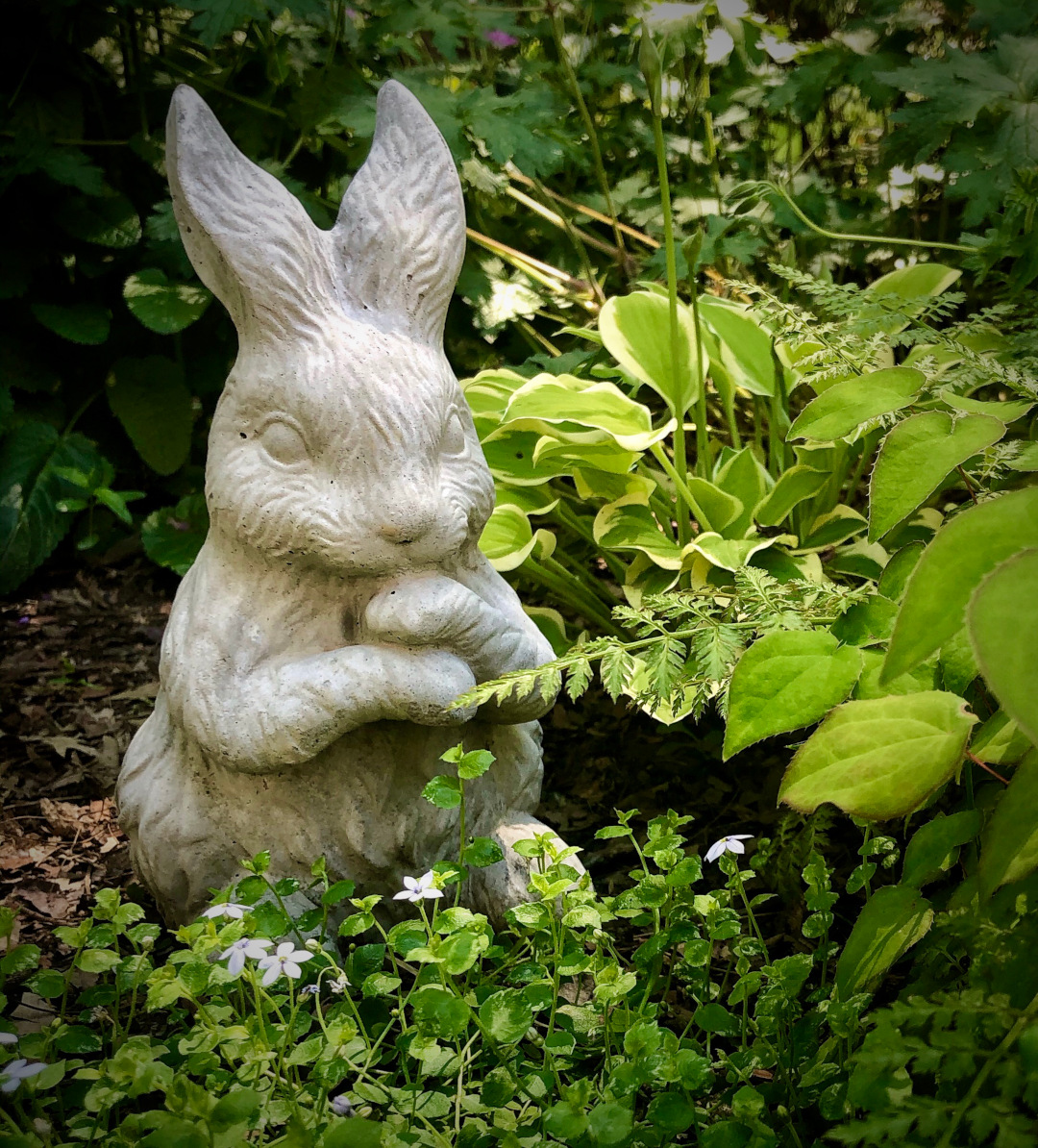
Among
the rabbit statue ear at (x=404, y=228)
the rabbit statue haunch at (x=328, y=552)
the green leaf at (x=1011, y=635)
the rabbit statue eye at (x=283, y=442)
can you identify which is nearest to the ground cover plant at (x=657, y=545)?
the green leaf at (x=1011, y=635)

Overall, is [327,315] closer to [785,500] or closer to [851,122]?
[785,500]

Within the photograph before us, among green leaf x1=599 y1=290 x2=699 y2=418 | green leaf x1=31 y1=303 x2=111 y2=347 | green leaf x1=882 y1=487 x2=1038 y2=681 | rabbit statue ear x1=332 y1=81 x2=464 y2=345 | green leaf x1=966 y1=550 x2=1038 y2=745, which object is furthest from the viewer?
green leaf x1=31 y1=303 x2=111 y2=347

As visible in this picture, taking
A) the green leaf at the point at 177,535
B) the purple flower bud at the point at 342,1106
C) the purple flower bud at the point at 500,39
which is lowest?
the green leaf at the point at 177,535

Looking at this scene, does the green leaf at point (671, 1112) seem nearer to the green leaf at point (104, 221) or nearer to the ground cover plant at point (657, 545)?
the ground cover plant at point (657, 545)

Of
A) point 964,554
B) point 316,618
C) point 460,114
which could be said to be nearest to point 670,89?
point 460,114

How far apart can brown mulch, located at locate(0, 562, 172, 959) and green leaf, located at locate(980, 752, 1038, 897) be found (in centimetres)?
147

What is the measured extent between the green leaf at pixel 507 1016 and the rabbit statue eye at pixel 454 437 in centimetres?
69

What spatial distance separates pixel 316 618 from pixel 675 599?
0.50 m

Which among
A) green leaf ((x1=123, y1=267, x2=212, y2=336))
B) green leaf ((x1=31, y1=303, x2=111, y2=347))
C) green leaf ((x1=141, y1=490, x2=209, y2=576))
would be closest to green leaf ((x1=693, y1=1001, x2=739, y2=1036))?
green leaf ((x1=141, y1=490, x2=209, y2=576))

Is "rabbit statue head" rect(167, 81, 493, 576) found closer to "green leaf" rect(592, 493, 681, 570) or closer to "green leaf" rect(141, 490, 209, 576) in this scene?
"green leaf" rect(592, 493, 681, 570)

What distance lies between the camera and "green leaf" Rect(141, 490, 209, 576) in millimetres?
3080

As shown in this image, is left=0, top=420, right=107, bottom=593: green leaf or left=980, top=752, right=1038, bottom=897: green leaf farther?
left=0, top=420, right=107, bottom=593: green leaf

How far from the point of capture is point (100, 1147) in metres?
1.22

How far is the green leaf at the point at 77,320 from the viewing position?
3.21 metres
